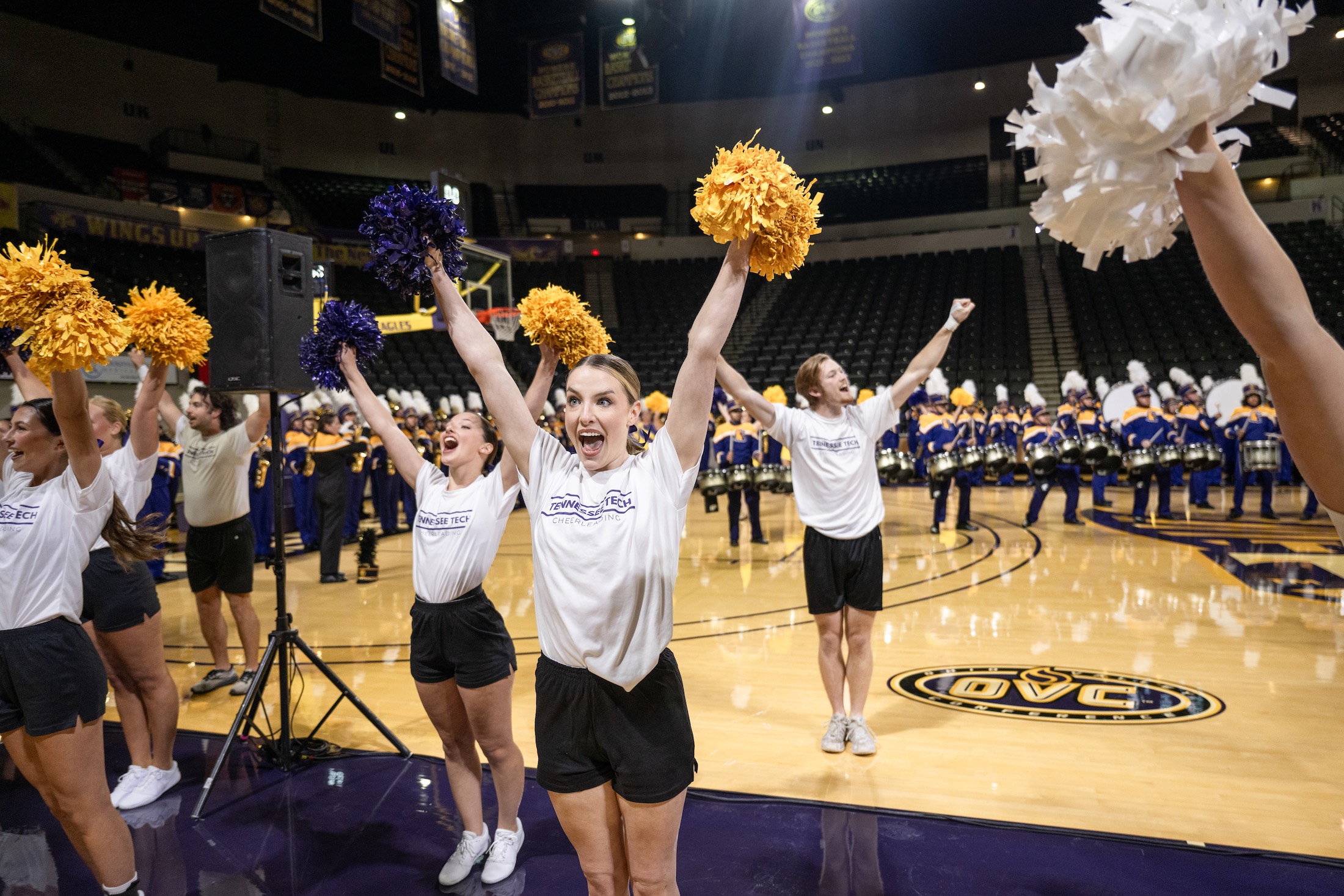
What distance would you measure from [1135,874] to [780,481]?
7.10 meters

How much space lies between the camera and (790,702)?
4629 millimetres

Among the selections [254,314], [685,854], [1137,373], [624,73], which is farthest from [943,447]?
[254,314]

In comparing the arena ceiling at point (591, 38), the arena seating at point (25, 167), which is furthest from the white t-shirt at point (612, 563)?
the arena seating at point (25, 167)

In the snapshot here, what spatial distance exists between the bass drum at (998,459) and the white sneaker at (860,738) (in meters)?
6.84

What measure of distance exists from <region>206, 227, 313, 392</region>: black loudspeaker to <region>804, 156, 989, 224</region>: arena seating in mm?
22229

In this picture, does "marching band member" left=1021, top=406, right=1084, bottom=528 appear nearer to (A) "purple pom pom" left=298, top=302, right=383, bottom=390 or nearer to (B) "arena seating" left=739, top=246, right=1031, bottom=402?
(B) "arena seating" left=739, top=246, right=1031, bottom=402

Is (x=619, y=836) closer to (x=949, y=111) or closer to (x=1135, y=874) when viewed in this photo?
(x=1135, y=874)

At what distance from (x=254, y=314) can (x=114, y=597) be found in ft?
4.38

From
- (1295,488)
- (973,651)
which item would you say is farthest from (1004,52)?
(973,651)

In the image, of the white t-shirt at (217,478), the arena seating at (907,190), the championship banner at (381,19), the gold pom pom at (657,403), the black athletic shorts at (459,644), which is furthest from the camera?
the arena seating at (907,190)

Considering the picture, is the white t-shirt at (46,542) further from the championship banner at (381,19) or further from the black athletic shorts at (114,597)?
the championship banner at (381,19)

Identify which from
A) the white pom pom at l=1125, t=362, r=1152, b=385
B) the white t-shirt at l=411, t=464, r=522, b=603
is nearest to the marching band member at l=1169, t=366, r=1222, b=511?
the white pom pom at l=1125, t=362, r=1152, b=385

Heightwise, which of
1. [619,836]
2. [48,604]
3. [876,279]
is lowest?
[619,836]

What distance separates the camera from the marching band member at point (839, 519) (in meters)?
3.90
